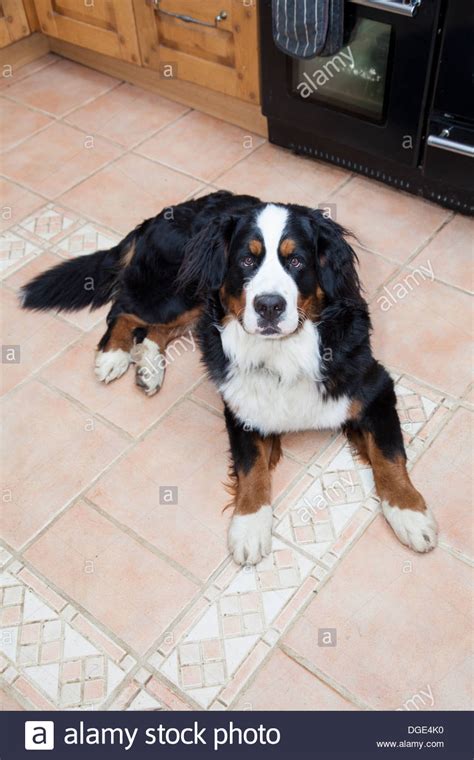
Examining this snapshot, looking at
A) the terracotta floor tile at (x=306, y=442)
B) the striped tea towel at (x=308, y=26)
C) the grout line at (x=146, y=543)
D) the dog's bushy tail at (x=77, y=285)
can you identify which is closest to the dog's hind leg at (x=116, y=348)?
the dog's bushy tail at (x=77, y=285)

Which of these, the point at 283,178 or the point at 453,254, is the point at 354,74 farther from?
the point at 453,254

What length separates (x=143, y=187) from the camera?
9.49 feet

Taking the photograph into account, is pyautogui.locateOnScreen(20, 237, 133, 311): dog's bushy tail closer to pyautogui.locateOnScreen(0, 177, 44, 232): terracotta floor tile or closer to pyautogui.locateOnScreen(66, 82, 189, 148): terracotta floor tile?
pyautogui.locateOnScreen(0, 177, 44, 232): terracotta floor tile

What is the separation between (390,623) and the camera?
167cm

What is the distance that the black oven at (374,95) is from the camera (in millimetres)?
2262

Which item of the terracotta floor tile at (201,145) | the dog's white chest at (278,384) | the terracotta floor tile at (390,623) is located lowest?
the terracotta floor tile at (390,623)

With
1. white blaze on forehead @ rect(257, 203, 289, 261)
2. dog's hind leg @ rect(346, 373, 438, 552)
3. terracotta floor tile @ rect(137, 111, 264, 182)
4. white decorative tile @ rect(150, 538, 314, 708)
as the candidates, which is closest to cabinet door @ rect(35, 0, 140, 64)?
terracotta floor tile @ rect(137, 111, 264, 182)

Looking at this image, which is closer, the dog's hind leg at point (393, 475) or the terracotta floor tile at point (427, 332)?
the dog's hind leg at point (393, 475)

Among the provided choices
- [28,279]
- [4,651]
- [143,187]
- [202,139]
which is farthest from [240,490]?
[202,139]

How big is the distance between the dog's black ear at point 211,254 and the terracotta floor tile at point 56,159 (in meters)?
1.37

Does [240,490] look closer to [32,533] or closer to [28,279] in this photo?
[32,533]

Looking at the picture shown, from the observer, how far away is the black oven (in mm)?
2262

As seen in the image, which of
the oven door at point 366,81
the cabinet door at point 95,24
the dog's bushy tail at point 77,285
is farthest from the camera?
the cabinet door at point 95,24

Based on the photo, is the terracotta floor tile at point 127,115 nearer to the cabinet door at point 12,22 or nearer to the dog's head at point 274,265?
the cabinet door at point 12,22
